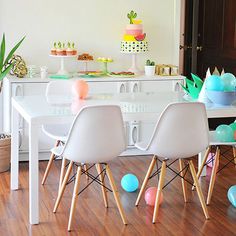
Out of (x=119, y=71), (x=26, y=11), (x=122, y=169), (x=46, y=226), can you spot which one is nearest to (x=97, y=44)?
(x=119, y=71)

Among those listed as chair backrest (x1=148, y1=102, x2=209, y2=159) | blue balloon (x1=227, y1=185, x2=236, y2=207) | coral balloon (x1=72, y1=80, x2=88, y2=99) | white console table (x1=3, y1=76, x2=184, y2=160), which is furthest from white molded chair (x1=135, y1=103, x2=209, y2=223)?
white console table (x1=3, y1=76, x2=184, y2=160)

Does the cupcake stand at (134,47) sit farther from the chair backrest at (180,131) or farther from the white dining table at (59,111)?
the chair backrest at (180,131)

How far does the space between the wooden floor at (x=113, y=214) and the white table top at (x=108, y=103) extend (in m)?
0.67

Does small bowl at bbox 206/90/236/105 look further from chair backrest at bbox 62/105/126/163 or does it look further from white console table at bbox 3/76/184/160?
white console table at bbox 3/76/184/160

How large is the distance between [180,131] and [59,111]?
0.80 m

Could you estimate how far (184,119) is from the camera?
3.69m

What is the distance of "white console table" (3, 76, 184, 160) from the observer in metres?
5.14

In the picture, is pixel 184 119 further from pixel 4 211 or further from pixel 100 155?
pixel 4 211

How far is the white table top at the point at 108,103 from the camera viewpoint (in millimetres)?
3693

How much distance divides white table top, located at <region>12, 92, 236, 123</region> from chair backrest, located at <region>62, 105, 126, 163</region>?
15 centimetres

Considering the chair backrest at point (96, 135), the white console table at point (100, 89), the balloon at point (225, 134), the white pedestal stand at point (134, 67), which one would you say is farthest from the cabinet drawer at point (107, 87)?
the chair backrest at point (96, 135)

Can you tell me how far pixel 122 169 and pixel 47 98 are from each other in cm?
112

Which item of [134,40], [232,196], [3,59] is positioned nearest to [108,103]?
[232,196]

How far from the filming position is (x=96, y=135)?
11.7ft
